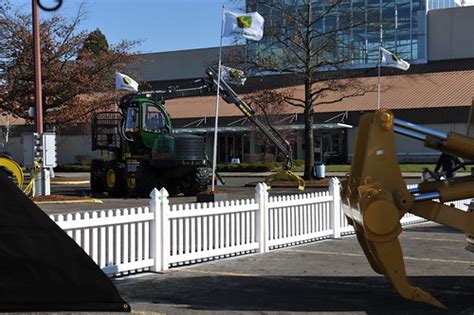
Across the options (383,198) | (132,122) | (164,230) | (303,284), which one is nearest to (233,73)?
(132,122)

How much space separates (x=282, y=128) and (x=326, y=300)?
37.2 metres

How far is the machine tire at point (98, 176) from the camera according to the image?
2345 cm

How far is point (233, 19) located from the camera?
20.7 m

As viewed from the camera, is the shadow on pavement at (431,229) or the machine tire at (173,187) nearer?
the shadow on pavement at (431,229)

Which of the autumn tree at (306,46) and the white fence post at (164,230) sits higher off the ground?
the autumn tree at (306,46)

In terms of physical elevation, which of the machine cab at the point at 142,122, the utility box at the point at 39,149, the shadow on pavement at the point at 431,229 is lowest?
the shadow on pavement at the point at 431,229

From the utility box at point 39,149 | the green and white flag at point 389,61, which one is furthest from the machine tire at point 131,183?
the green and white flag at point 389,61

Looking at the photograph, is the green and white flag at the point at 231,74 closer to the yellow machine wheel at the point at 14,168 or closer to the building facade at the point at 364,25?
the building facade at the point at 364,25

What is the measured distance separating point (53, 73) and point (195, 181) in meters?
14.7

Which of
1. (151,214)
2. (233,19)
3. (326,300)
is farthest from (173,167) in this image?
(326,300)

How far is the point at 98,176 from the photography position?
2348 cm

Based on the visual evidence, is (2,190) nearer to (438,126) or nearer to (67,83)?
(67,83)

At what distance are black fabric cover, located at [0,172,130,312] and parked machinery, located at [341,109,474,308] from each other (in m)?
2.51

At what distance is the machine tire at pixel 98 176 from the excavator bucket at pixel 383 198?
1857 cm
